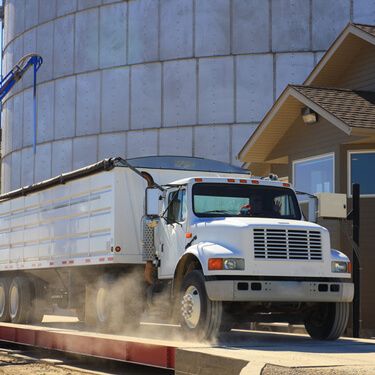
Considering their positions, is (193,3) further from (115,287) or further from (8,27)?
(115,287)

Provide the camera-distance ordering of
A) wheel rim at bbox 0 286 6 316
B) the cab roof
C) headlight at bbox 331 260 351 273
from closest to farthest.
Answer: headlight at bbox 331 260 351 273
the cab roof
wheel rim at bbox 0 286 6 316

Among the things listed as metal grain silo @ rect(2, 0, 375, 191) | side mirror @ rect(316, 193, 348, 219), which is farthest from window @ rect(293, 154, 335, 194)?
metal grain silo @ rect(2, 0, 375, 191)

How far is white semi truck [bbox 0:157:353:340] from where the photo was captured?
482 inches

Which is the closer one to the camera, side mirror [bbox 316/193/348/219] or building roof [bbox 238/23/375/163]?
side mirror [bbox 316/193/348/219]

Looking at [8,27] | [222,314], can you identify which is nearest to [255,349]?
[222,314]

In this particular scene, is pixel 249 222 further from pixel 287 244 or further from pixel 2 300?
pixel 2 300

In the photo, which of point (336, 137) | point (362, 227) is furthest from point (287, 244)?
point (336, 137)

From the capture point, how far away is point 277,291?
12.2 metres

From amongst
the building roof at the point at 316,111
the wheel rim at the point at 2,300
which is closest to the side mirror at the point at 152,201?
the building roof at the point at 316,111

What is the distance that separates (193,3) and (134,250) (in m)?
24.2

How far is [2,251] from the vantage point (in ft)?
70.0

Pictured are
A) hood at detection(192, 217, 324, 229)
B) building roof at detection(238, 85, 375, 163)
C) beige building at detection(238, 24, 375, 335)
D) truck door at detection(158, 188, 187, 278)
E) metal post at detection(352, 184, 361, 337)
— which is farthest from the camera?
beige building at detection(238, 24, 375, 335)

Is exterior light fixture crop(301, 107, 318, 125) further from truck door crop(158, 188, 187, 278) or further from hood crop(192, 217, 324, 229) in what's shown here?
hood crop(192, 217, 324, 229)

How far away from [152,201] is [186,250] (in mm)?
1118
